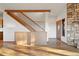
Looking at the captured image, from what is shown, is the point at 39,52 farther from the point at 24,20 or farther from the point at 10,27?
the point at 10,27

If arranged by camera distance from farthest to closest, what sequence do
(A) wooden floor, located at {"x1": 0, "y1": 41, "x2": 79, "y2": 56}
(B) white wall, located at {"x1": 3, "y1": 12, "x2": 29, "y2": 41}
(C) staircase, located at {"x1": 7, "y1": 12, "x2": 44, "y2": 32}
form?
(B) white wall, located at {"x1": 3, "y1": 12, "x2": 29, "y2": 41} → (C) staircase, located at {"x1": 7, "y1": 12, "x2": 44, "y2": 32} → (A) wooden floor, located at {"x1": 0, "y1": 41, "x2": 79, "y2": 56}

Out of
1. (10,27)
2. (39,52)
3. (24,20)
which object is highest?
(24,20)

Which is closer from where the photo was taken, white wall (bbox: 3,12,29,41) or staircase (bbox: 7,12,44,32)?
staircase (bbox: 7,12,44,32)

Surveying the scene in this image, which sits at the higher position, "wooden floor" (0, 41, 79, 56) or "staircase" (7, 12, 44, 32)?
"staircase" (7, 12, 44, 32)

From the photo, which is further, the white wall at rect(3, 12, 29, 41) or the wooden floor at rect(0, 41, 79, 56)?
the white wall at rect(3, 12, 29, 41)

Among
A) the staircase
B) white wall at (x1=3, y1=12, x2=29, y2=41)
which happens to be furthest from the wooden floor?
white wall at (x1=3, y1=12, x2=29, y2=41)

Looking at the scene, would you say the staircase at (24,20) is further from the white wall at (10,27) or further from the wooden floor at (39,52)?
the wooden floor at (39,52)

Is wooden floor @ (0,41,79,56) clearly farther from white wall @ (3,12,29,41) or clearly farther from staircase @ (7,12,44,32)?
white wall @ (3,12,29,41)

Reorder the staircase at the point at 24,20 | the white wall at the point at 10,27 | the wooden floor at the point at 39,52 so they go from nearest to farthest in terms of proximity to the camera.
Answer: the wooden floor at the point at 39,52
the staircase at the point at 24,20
the white wall at the point at 10,27

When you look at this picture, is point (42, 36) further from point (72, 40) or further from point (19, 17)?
point (19, 17)

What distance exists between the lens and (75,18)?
8742 mm

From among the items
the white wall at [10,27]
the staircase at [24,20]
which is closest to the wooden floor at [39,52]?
the staircase at [24,20]

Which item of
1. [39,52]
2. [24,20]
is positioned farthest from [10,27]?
[39,52]

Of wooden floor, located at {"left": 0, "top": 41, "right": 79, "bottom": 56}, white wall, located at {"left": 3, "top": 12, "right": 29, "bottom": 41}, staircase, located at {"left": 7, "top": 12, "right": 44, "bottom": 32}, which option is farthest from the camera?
white wall, located at {"left": 3, "top": 12, "right": 29, "bottom": 41}
